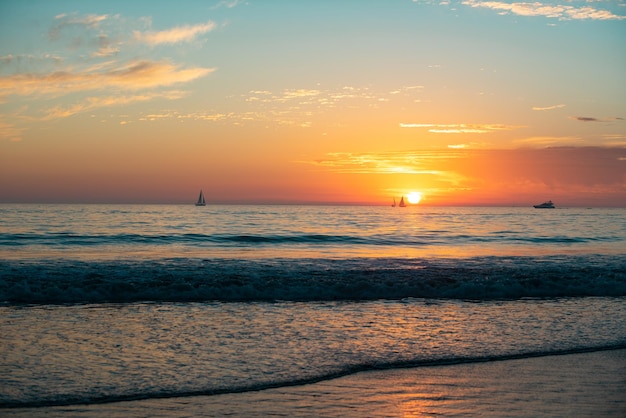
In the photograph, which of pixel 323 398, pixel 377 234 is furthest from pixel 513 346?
pixel 377 234

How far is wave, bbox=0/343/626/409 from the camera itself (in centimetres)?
717

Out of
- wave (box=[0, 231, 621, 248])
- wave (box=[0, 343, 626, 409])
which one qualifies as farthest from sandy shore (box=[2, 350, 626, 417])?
wave (box=[0, 231, 621, 248])

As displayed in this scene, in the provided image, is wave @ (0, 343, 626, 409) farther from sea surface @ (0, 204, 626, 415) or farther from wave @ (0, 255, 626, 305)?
wave @ (0, 255, 626, 305)

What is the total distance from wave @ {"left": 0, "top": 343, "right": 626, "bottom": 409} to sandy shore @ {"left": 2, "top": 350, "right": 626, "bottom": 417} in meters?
0.16

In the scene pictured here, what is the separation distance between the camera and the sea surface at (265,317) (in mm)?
8414

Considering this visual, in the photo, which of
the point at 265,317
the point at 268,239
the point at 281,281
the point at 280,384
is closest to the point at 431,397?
the point at 280,384

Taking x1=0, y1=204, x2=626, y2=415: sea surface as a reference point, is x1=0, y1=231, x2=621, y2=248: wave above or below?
above

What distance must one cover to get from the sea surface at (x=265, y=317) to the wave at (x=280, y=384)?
0.10ft

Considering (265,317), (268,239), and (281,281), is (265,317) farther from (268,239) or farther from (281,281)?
(268,239)

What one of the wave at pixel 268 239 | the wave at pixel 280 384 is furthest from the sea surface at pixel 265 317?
the wave at pixel 268 239

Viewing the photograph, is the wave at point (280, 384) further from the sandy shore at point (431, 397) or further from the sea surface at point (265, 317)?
the sandy shore at point (431, 397)

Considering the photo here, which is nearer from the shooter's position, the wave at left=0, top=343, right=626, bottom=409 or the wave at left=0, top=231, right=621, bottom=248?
the wave at left=0, top=343, right=626, bottom=409

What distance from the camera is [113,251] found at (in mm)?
31297

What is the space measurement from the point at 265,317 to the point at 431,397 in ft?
20.7
